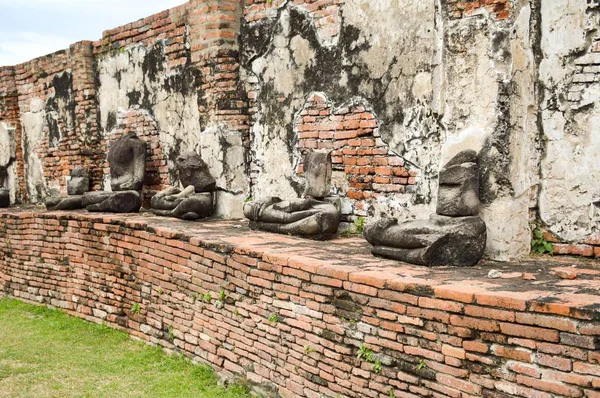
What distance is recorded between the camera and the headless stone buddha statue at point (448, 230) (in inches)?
144

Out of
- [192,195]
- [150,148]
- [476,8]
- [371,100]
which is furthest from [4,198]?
[476,8]

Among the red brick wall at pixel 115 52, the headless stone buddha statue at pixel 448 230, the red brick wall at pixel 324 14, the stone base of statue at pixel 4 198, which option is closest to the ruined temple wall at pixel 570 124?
the headless stone buddha statue at pixel 448 230

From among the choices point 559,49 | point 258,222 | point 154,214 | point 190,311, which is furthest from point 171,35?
point 559,49

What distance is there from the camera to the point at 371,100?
4.97 meters

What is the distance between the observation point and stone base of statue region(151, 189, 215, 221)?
6.25 m

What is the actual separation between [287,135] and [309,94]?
19.3 inches

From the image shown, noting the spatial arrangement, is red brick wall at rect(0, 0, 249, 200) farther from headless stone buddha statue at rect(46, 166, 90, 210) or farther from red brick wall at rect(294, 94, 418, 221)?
red brick wall at rect(294, 94, 418, 221)

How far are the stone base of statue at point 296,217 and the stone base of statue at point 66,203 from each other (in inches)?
121

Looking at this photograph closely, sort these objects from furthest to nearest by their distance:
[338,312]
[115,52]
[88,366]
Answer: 1. [115,52]
2. [88,366]
3. [338,312]

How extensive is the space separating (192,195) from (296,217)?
5.65 ft

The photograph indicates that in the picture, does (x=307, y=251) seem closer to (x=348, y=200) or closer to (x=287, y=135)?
(x=348, y=200)

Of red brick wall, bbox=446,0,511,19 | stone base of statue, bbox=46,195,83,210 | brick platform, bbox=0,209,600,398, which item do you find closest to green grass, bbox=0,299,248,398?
brick platform, bbox=0,209,600,398

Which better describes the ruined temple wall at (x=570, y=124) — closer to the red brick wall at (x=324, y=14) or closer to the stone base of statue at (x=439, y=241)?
the stone base of statue at (x=439, y=241)

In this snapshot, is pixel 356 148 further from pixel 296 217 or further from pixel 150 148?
pixel 150 148
